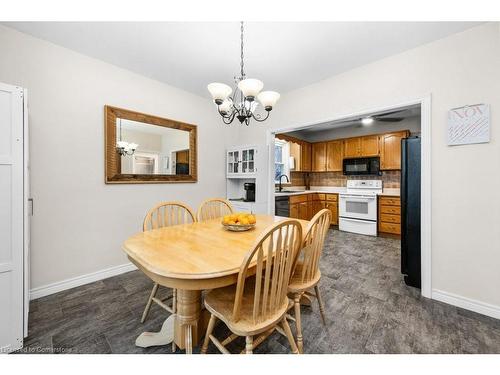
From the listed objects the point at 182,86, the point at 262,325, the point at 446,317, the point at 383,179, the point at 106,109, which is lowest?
the point at 446,317

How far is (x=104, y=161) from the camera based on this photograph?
2.42 metres

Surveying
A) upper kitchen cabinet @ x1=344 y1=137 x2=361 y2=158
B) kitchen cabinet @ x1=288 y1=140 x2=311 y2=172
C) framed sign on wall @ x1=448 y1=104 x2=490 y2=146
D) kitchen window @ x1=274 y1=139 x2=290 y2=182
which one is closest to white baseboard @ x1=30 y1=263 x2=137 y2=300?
kitchen window @ x1=274 y1=139 x2=290 y2=182

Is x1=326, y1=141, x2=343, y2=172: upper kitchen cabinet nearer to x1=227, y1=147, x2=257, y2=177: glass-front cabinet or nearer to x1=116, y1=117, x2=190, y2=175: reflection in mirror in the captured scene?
x1=227, y1=147, x2=257, y2=177: glass-front cabinet

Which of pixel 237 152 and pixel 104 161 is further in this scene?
pixel 237 152

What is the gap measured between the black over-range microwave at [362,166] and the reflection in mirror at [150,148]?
3.52 meters

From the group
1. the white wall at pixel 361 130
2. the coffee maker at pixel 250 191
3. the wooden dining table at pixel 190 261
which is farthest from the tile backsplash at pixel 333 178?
the wooden dining table at pixel 190 261

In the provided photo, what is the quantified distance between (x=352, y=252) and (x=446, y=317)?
157 cm

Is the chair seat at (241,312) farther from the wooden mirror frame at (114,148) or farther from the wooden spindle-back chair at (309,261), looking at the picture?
the wooden mirror frame at (114,148)

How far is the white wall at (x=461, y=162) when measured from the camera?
1756 millimetres

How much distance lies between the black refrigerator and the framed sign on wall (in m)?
0.29

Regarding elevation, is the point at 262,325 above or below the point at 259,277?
below

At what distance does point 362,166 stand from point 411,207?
2.55m

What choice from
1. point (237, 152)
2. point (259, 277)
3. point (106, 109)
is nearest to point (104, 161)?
point (106, 109)
